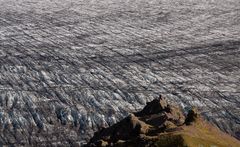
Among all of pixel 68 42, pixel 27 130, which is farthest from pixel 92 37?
pixel 27 130

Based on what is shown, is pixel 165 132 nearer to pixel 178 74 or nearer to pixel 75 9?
pixel 178 74

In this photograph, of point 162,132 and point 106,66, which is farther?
point 106,66

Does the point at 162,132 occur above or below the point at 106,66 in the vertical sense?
above

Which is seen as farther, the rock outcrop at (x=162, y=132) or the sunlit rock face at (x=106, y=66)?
the sunlit rock face at (x=106, y=66)

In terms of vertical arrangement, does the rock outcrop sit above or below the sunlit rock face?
above

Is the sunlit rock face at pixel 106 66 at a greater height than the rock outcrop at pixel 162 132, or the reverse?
the rock outcrop at pixel 162 132
